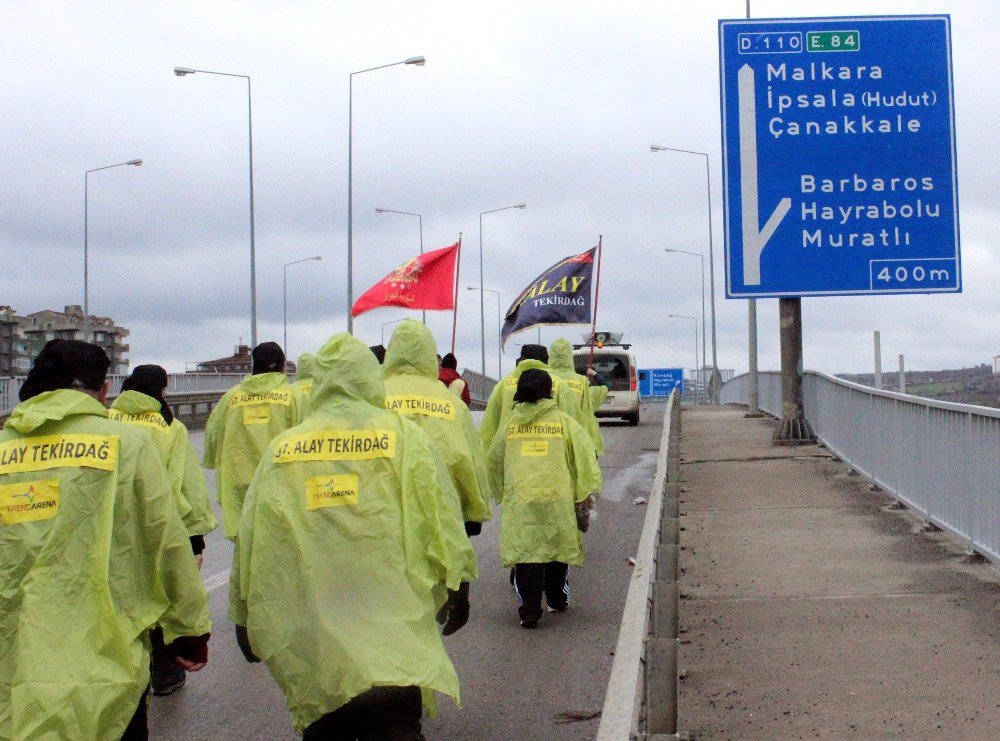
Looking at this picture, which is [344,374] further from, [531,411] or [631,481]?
[631,481]

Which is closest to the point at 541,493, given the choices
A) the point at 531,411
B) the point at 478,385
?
the point at 531,411

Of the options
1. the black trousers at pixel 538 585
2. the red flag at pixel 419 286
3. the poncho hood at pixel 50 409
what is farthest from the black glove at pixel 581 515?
the red flag at pixel 419 286

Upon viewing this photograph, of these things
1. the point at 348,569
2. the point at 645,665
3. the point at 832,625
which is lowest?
the point at 832,625

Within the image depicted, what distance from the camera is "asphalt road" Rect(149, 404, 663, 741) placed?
19.0 ft

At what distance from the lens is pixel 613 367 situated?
30.1m

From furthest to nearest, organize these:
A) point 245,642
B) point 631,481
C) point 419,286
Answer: point 631,481
point 419,286
point 245,642

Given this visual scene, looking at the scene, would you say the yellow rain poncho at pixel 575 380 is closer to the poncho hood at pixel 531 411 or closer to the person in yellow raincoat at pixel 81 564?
the poncho hood at pixel 531 411

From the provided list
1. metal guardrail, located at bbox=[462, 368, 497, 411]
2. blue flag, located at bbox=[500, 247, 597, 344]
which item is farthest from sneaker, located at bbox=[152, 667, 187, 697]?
metal guardrail, located at bbox=[462, 368, 497, 411]

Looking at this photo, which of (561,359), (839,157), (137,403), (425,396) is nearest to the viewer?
(425,396)

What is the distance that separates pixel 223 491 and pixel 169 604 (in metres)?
4.49

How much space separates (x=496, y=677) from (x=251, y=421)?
2.63 m

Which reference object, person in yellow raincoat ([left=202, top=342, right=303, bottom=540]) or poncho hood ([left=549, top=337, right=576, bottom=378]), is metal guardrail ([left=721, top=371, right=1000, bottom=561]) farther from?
person in yellow raincoat ([left=202, top=342, right=303, bottom=540])

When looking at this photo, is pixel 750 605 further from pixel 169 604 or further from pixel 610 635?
pixel 169 604

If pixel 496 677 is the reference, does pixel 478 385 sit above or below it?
above
